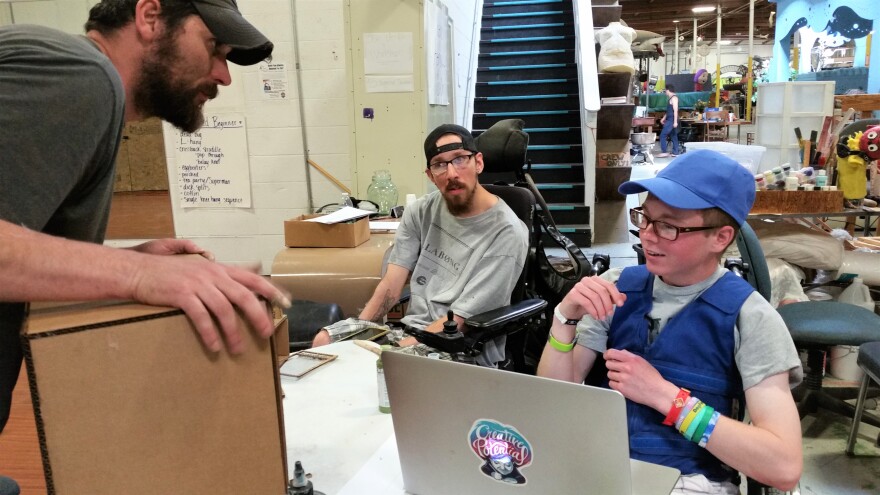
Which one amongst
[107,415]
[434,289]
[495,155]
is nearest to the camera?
[107,415]

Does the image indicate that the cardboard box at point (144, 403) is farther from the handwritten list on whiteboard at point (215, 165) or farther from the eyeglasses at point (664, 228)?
the handwritten list on whiteboard at point (215, 165)

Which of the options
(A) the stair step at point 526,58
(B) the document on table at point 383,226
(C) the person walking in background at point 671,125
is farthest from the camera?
(C) the person walking in background at point 671,125

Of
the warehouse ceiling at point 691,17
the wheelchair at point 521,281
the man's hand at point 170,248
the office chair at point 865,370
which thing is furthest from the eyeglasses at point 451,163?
the warehouse ceiling at point 691,17

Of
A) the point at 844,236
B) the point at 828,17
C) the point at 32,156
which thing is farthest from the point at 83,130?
the point at 828,17

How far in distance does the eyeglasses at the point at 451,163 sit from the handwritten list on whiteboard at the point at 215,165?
248cm

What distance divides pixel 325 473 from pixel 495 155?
1.99 metres

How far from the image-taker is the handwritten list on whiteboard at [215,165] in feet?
14.3

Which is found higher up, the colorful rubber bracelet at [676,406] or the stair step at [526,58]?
the stair step at [526,58]

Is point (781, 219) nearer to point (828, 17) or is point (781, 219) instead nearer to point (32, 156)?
point (32, 156)

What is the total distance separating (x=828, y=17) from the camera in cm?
955

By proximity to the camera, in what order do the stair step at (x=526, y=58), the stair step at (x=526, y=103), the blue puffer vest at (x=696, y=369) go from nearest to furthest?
the blue puffer vest at (x=696, y=369)
the stair step at (x=526, y=103)
the stair step at (x=526, y=58)

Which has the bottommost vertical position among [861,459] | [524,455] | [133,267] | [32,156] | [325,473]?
[861,459]

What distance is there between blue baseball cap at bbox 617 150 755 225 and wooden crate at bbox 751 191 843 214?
7.11 ft

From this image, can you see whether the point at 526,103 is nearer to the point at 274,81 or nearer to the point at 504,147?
the point at 274,81
